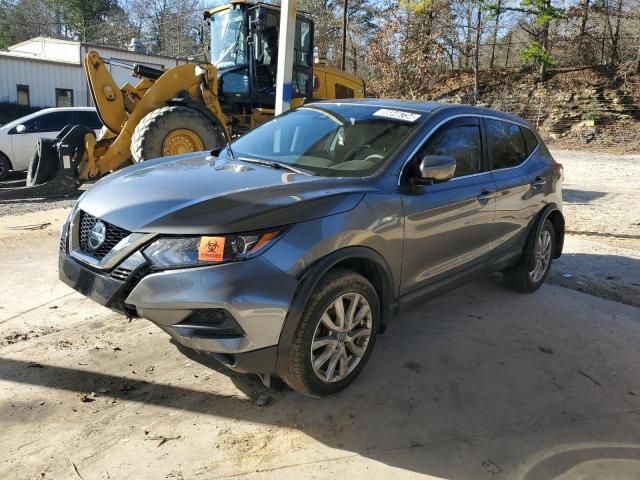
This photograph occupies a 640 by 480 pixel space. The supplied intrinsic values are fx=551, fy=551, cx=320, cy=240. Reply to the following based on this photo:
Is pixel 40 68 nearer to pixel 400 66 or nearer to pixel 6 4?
pixel 400 66

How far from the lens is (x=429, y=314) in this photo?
4.66 meters

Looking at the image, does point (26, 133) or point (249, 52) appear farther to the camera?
point (26, 133)

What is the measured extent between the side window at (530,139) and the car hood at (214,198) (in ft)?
8.51

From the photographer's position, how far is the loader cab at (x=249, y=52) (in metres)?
9.88

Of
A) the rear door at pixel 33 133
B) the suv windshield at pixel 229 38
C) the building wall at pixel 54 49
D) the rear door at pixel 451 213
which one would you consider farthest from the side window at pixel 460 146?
the building wall at pixel 54 49

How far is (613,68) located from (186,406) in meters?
26.2

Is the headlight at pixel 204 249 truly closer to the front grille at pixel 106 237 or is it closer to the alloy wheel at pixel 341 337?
the front grille at pixel 106 237

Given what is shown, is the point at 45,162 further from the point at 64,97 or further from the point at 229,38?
the point at 64,97

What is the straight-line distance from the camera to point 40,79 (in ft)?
86.6

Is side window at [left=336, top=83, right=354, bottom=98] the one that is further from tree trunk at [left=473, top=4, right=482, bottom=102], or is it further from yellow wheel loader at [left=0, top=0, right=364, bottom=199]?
tree trunk at [left=473, top=4, right=482, bottom=102]

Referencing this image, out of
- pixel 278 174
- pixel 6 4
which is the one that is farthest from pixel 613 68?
pixel 6 4

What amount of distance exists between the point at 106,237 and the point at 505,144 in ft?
11.2

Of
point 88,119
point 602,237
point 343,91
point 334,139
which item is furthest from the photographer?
point 343,91

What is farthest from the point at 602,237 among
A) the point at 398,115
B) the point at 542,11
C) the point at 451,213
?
the point at 542,11
